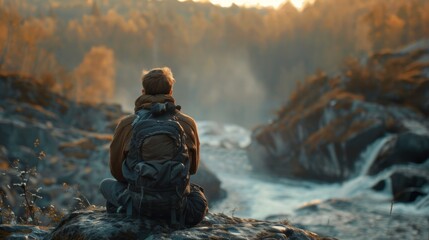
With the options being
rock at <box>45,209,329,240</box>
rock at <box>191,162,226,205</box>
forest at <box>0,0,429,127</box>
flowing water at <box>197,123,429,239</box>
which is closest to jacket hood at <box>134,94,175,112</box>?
rock at <box>45,209,329,240</box>

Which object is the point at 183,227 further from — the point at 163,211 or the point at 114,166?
the point at 114,166

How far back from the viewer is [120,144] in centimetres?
602

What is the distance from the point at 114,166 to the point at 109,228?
97cm

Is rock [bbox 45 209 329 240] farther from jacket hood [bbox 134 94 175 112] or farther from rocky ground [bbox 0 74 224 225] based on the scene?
rocky ground [bbox 0 74 224 225]

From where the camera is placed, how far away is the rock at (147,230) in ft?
17.2

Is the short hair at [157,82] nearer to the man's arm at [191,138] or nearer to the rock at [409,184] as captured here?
the man's arm at [191,138]

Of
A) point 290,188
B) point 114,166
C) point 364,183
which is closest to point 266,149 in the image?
point 290,188

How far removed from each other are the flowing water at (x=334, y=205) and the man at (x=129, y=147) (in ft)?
18.1

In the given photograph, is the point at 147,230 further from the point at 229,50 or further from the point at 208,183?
the point at 229,50

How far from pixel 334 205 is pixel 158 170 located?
19143 millimetres

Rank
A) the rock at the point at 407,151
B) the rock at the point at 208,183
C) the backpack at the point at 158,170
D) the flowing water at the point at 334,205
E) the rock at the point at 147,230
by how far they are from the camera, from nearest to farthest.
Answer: the rock at the point at 147,230 → the backpack at the point at 158,170 → the flowing water at the point at 334,205 → the rock at the point at 407,151 → the rock at the point at 208,183

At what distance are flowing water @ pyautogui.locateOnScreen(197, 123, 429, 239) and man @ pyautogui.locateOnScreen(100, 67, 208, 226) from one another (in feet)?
18.1

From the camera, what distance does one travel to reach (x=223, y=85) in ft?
401

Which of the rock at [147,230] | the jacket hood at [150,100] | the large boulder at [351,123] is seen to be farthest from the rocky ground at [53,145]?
the jacket hood at [150,100]
